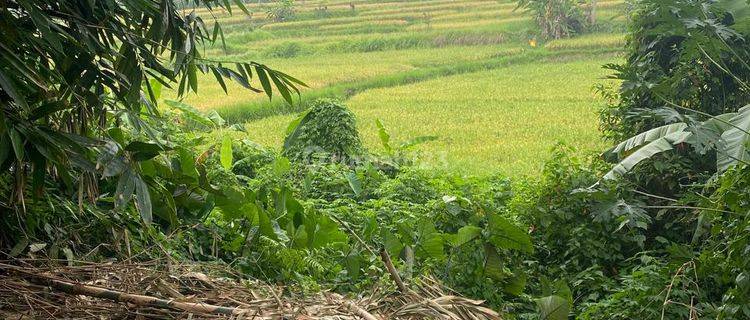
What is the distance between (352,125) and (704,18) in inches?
100

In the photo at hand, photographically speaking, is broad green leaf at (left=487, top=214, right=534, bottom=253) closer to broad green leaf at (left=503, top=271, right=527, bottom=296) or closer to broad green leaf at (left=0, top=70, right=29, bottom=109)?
broad green leaf at (left=503, top=271, right=527, bottom=296)

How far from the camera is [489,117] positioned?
35.5 ft

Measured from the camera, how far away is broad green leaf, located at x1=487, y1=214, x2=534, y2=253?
3305 millimetres

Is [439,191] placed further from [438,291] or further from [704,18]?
[438,291]

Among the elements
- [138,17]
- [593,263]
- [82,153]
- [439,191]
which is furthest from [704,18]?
[82,153]

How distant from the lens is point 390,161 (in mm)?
6160

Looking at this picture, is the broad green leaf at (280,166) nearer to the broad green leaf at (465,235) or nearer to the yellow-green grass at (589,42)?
the broad green leaf at (465,235)

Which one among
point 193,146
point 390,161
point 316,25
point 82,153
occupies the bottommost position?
point 316,25

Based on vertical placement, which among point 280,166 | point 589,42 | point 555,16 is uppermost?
point 280,166

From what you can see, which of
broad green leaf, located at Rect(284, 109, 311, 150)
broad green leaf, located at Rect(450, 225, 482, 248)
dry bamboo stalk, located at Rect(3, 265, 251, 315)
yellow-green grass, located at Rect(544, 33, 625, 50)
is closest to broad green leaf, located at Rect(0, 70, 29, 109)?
dry bamboo stalk, located at Rect(3, 265, 251, 315)

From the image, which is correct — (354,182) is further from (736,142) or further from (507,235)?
(736,142)

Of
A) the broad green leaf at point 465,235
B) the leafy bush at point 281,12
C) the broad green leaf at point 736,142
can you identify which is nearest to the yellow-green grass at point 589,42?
the leafy bush at point 281,12

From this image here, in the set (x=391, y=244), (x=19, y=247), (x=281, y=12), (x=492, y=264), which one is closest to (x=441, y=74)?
(x=281, y=12)

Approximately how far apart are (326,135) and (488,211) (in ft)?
9.71
